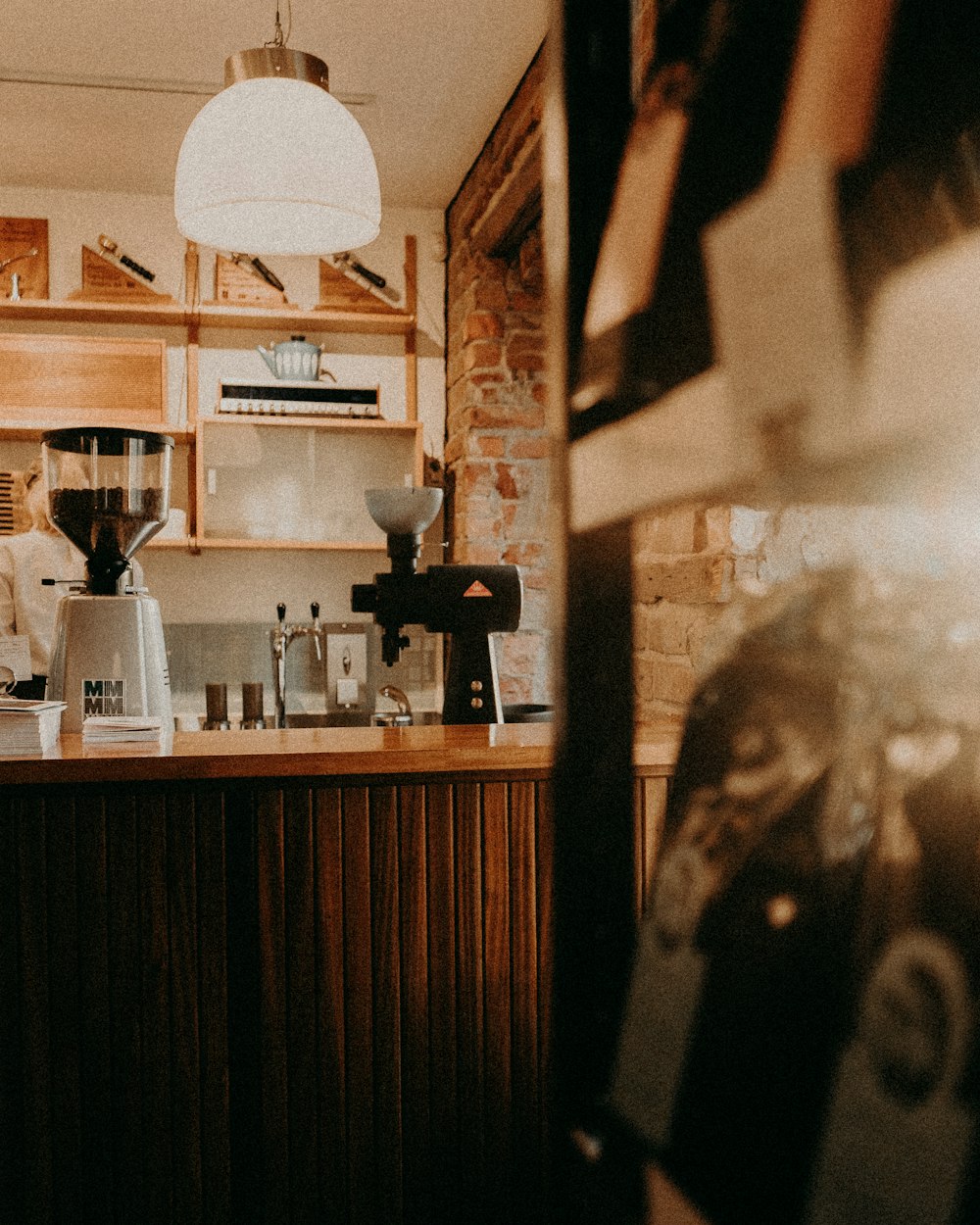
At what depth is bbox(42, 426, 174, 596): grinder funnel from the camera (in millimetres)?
1886

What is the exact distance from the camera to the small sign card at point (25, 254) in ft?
13.0

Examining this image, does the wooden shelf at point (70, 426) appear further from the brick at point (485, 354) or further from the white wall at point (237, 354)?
the brick at point (485, 354)

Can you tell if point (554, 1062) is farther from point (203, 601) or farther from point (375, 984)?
point (203, 601)

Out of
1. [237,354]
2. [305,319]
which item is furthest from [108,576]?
[237,354]

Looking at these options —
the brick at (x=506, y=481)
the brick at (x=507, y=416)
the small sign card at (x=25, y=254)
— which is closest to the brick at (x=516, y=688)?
the brick at (x=506, y=481)

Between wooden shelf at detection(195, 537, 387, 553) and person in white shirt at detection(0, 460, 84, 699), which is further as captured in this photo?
wooden shelf at detection(195, 537, 387, 553)

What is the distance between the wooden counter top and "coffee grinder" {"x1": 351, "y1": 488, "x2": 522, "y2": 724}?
1.36 ft

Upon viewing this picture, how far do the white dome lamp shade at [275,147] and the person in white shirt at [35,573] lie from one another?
1.90m

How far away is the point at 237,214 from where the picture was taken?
1887 millimetres

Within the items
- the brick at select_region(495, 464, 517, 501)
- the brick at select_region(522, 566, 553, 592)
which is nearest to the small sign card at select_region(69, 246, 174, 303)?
the brick at select_region(495, 464, 517, 501)

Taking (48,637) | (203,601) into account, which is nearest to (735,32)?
(48,637)

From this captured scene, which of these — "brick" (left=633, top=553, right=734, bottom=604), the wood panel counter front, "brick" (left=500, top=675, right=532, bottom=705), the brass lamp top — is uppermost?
the brass lamp top

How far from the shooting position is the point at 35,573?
3363mm

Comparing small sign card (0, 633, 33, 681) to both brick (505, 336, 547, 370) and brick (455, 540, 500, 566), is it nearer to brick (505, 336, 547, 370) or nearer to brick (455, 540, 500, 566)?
brick (455, 540, 500, 566)
